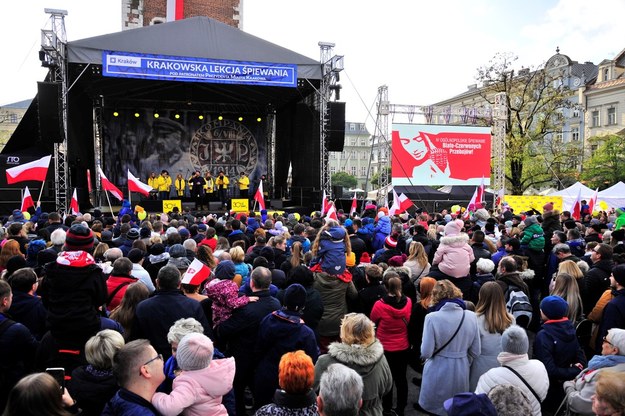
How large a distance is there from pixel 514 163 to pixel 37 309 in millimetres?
32002

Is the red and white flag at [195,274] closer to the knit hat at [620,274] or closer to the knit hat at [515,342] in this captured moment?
the knit hat at [515,342]

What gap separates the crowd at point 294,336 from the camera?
Answer: 8.60ft

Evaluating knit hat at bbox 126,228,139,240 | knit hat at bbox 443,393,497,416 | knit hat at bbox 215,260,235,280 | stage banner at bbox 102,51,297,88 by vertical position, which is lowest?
knit hat at bbox 443,393,497,416

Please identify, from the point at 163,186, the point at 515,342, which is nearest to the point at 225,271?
the point at 515,342

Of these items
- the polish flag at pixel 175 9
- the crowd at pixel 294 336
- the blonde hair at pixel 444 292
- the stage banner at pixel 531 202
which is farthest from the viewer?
the polish flag at pixel 175 9

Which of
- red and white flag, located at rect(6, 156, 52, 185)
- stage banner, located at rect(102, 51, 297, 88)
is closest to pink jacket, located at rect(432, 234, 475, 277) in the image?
red and white flag, located at rect(6, 156, 52, 185)

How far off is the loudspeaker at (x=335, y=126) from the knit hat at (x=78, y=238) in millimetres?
13475

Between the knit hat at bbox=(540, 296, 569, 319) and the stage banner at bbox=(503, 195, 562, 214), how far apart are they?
15.7 meters

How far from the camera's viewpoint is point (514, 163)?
31.9 m

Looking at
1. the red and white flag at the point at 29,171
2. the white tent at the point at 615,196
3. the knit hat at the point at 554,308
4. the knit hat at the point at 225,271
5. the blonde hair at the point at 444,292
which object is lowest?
the knit hat at the point at 554,308

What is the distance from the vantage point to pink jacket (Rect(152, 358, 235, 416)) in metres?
2.63

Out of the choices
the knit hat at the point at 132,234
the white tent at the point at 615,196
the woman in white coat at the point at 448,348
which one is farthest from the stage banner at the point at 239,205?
the white tent at the point at 615,196

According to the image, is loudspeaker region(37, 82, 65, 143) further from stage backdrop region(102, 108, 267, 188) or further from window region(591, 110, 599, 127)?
window region(591, 110, 599, 127)

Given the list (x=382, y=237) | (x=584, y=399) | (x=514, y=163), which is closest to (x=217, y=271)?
(x=584, y=399)
